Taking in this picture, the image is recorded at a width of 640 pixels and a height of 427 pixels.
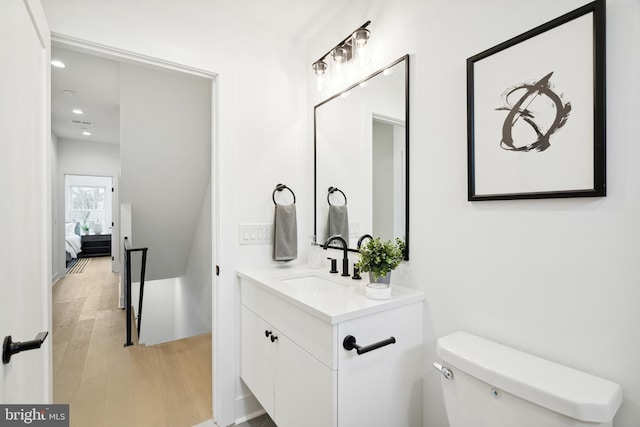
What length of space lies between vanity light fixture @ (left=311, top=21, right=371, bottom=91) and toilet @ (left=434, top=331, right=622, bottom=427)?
1.46 metres

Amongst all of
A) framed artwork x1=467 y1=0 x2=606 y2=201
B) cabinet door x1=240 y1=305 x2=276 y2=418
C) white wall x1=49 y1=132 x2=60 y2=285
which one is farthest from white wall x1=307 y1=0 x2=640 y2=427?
white wall x1=49 y1=132 x2=60 y2=285

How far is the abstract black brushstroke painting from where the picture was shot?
96 centimetres

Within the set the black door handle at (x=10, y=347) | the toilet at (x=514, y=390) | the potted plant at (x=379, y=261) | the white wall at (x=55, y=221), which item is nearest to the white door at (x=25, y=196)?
the black door handle at (x=10, y=347)

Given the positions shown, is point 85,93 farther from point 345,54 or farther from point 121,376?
point 345,54

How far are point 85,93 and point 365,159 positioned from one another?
3.73 m

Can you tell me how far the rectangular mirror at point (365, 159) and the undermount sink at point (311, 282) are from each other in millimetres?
251

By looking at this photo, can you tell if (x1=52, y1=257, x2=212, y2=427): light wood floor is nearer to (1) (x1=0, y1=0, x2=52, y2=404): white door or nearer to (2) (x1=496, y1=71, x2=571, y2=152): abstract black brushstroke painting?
(1) (x1=0, y1=0, x2=52, y2=404): white door

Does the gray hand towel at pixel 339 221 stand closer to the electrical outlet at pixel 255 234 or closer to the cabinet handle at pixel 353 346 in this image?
the electrical outlet at pixel 255 234

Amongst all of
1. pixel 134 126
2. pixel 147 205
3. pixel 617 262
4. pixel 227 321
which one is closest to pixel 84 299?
pixel 147 205

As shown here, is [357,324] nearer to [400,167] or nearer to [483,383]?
[483,383]

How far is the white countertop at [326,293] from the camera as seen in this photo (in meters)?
1.16

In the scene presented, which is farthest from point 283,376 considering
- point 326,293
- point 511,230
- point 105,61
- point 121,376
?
point 105,61

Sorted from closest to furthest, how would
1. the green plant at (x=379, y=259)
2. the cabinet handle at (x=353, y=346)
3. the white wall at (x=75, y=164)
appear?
the cabinet handle at (x=353, y=346), the green plant at (x=379, y=259), the white wall at (x=75, y=164)

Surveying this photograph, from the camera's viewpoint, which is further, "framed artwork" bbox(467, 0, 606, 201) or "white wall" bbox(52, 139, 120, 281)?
"white wall" bbox(52, 139, 120, 281)
